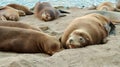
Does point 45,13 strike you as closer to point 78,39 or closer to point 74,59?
point 78,39

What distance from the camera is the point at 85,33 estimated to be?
5.43m

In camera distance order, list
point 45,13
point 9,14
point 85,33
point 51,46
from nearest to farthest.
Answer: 1. point 51,46
2. point 85,33
3. point 9,14
4. point 45,13

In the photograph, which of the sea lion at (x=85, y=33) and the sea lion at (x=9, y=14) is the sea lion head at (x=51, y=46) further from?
the sea lion at (x=9, y=14)

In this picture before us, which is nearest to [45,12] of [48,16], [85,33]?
[48,16]

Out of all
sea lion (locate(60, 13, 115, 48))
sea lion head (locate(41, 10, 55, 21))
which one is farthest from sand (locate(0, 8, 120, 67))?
sea lion head (locate(41, 10, 55, 21))

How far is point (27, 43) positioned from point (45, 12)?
450 centimetres

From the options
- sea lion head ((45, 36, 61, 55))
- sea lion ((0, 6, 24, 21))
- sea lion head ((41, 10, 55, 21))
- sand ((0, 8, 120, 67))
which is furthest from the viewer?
sea lion head ((41, 10, 55, 21))

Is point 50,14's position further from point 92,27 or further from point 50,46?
point 50,46

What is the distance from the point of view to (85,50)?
16.1 ft

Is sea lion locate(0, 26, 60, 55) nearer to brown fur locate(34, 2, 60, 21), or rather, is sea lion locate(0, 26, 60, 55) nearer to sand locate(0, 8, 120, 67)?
sand locate(0, 8, 120, 67)

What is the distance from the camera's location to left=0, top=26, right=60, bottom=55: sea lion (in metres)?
5.07

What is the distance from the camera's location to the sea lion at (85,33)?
17.3ft

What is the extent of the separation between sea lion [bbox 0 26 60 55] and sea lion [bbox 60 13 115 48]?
0.29 m

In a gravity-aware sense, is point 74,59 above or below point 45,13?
above
